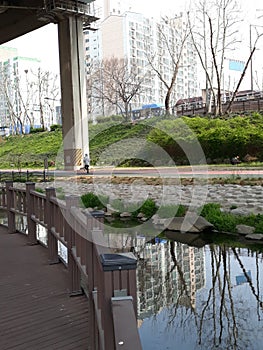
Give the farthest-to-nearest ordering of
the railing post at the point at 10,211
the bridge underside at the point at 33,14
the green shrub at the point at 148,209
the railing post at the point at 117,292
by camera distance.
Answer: the bridge underside at the point at 33,14
the green shrub at the point at 148,209
the railing post at the point at 10,211
the railing post at the point at 117,292

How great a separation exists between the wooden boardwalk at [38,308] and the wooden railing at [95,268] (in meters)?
0.16

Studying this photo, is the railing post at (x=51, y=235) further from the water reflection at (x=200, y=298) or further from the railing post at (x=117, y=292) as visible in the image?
the railing post at (x=117, y=292)

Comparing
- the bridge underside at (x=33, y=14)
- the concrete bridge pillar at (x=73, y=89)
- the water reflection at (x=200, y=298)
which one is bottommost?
the water reflection at (x=200, y=298)

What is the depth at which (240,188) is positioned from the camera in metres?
13.0

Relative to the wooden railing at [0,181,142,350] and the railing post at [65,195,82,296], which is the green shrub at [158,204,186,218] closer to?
the wooden railing at [0,181,142,350]

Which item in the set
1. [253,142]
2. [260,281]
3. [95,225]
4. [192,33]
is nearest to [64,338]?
[95,225]

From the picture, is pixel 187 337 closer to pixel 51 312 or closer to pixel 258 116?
pixel 51 312

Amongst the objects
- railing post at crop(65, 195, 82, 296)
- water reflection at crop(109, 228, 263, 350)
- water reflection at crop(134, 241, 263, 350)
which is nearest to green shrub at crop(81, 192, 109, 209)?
water reflection at crop(109, 228, 263, 350)

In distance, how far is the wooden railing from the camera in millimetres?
2038

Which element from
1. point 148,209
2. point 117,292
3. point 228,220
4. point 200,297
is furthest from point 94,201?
point 117,292

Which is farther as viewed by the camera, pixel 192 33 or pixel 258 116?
pixel 192 33

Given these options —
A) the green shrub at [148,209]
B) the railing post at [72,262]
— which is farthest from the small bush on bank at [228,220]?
the railing post at [72,262]

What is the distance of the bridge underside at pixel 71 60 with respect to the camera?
23.9 meters

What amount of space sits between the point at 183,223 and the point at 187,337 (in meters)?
5.75
